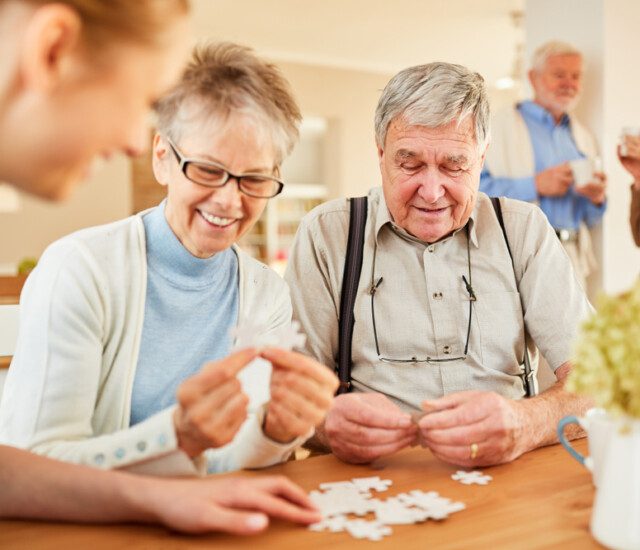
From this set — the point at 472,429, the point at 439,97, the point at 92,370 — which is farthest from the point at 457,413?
the point at 439,97

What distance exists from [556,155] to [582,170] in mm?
Answer: 291

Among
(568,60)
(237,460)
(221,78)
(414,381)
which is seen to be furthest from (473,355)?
(568,60)

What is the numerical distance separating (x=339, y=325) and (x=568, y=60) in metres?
2.46

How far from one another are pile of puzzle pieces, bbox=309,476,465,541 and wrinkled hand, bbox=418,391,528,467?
0.13 metres

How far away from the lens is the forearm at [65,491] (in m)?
0.98

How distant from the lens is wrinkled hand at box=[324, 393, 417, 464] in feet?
4.21

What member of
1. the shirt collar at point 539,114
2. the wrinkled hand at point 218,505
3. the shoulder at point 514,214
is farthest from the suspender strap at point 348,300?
the shirt collar at point 539,114

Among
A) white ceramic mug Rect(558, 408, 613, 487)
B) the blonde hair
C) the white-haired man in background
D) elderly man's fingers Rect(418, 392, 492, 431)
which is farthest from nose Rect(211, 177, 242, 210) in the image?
the white-haired man in background

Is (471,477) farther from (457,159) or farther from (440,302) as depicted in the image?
(457,159)

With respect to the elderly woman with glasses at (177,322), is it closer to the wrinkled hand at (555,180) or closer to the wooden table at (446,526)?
the wooden table at (446,526)

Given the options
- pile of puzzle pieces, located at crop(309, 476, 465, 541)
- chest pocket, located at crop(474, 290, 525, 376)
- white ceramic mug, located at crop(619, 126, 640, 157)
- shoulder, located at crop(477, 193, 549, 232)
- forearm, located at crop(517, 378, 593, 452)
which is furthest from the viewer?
white ceramic mug, located at crop(619, 126, 640, 157)

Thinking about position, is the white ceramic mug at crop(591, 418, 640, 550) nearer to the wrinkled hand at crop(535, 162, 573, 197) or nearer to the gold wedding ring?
the gold wedding ring

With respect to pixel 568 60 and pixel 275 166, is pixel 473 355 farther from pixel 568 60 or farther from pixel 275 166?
pixel 568 60

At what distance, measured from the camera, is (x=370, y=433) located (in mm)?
1282
